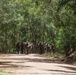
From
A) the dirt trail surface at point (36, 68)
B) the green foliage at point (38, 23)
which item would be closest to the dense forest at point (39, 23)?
the green foliage at point (38, 23)

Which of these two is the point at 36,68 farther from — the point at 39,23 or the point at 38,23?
the point at 38,23

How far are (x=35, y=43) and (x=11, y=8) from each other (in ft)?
75.0

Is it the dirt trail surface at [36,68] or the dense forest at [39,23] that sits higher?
the dense forest at [39,23]

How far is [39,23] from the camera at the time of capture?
55.5 meters

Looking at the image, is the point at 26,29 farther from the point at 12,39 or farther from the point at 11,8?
the point at 11,8

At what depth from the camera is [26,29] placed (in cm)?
6334

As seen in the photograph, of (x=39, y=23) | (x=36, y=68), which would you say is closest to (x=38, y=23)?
(x=39, y=23)

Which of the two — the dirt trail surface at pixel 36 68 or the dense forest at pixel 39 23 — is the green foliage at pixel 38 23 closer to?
the dense forest at pixel 39 23

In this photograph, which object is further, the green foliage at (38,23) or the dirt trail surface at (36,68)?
the green foliage at (38,23)

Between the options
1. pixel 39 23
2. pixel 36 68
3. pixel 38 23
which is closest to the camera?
pixel 36 68

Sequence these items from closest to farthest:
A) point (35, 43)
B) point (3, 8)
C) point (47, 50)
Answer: point (3, 8), point (47, 50), point (35, 43)

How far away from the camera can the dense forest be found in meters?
31.5

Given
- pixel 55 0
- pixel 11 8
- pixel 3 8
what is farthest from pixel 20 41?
pixel 55 0

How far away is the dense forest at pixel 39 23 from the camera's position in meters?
31.5
